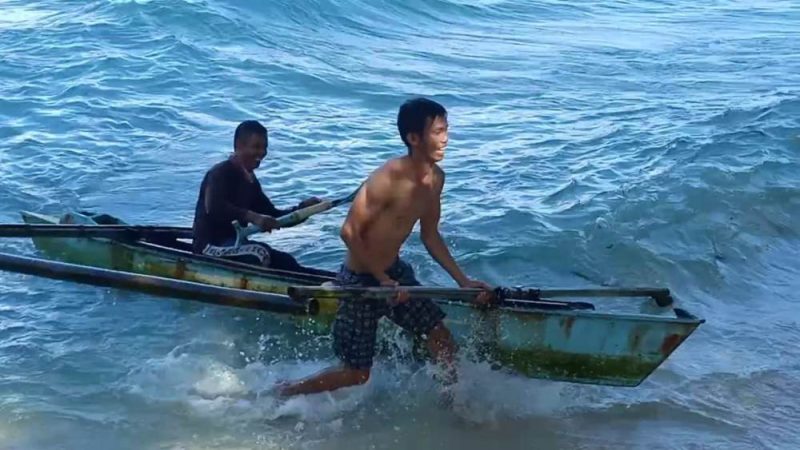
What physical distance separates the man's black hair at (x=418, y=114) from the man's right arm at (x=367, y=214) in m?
0.28

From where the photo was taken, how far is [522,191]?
9.84m

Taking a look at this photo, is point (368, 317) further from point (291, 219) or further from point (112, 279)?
point (291, 219)

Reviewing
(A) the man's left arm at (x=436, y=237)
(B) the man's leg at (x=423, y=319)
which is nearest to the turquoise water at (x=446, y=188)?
(B) the man's leg at (x=423, y=319)

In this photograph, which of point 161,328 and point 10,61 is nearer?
point 161,328

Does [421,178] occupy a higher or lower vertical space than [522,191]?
higher

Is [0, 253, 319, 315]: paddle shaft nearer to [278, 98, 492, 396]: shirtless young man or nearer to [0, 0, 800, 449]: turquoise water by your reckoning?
[278, 98, 492, 396]: shirtless young man

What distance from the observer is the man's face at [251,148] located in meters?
6.43

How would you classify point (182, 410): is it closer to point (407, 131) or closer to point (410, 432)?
point (410, 432)

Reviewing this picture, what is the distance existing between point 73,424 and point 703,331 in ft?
→ 12.2

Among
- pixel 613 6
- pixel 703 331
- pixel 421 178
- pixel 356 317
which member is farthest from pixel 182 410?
pixel 613 6

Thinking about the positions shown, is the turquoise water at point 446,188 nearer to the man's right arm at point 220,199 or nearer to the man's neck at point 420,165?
the man's right arm at point 220,199

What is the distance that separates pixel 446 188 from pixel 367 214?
479 cm

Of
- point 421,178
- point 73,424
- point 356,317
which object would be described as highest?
point 421,178

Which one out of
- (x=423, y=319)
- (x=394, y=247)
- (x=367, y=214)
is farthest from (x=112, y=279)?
(x=423, y=319)
